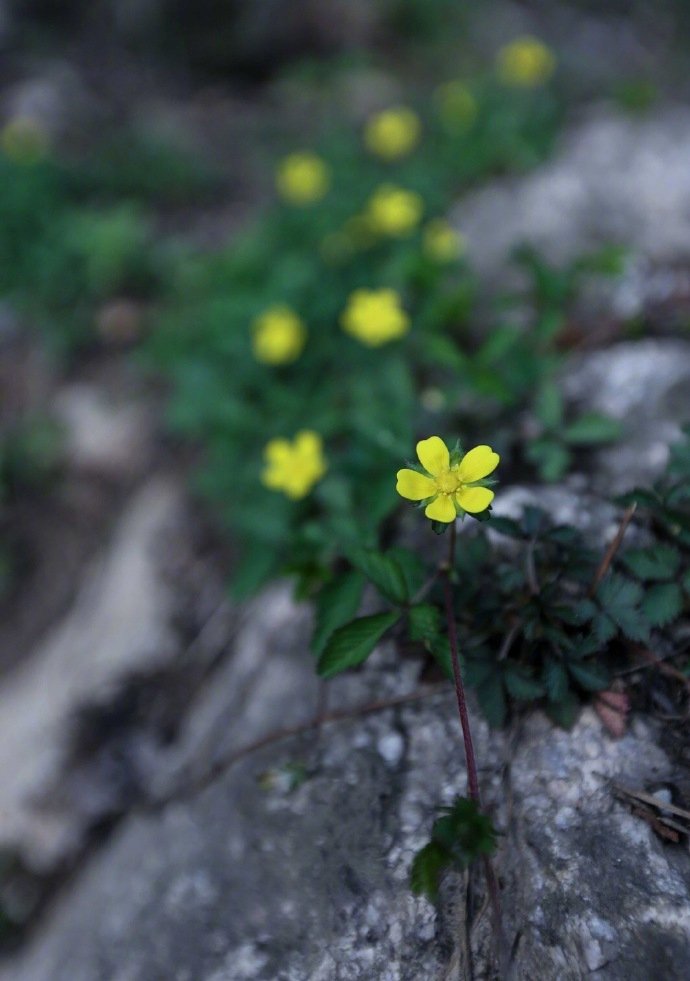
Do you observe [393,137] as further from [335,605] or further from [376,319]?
[335,605]

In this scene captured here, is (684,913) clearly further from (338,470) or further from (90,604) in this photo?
(90,604)

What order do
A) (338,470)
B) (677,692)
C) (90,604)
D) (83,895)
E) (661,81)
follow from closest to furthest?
(677,692)
(83,895)
(338,470)
(90,604)
(661,81)

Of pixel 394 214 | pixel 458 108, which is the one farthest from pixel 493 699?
pixel 458 108

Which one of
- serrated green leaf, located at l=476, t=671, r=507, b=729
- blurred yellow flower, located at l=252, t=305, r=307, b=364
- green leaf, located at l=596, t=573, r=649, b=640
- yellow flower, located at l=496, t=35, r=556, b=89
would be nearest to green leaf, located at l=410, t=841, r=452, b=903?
serrated green leaf, located at l=476, t=671, r=507, b=729

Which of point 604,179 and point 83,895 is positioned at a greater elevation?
point 604,179

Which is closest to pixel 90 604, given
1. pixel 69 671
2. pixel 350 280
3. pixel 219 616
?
pixel 69 671

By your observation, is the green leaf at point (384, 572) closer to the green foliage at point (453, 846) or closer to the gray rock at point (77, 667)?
the green foliage at point (453, 846)

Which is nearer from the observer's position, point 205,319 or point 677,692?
point 677,692
